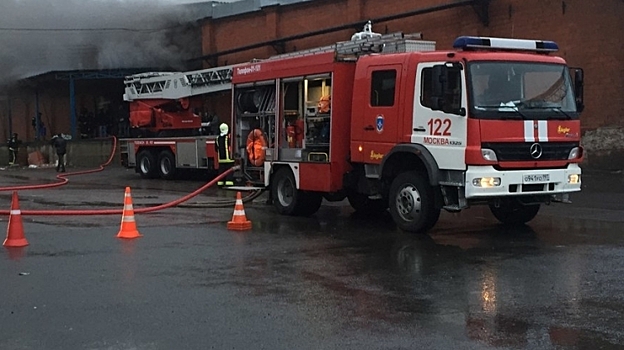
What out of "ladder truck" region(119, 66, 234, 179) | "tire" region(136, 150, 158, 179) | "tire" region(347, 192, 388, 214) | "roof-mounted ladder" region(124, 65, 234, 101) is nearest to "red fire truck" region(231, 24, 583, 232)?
"tire" region(347, 192, 388, 214)

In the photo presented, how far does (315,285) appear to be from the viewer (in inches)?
311

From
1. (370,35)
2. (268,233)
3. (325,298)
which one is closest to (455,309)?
(325,298)

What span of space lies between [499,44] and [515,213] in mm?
2842

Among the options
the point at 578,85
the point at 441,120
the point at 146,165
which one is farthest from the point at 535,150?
the point at 146,165

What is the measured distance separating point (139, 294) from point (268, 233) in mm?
4462

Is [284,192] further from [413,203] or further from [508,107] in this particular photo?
[508,107]

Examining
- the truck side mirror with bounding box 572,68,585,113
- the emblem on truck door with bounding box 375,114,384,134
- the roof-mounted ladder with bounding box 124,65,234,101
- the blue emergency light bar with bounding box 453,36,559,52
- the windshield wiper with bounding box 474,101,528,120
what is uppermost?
the roof-mounted ladder with bounding box 124,65,234,101

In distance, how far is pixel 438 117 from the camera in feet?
36.1

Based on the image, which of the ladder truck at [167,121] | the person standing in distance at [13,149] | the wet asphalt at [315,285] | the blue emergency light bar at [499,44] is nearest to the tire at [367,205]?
the wet asphalt at [315,285]

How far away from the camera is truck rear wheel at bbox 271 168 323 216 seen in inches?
551

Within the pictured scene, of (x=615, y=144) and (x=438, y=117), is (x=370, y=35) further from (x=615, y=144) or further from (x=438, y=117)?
(x=615, y=144)

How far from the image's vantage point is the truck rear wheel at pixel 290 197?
1400cm

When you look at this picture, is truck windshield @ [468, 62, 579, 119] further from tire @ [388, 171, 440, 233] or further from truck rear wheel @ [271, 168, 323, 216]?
truck rear wheel @ [271, 168, 323, 216]

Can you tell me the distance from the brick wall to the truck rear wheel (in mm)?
9723
